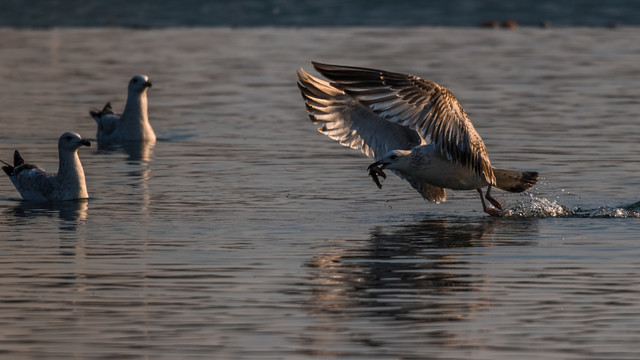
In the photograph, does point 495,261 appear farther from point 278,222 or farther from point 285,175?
point 285,175

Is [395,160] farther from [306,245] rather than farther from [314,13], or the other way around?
[314,13]

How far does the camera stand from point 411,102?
45.5 ft

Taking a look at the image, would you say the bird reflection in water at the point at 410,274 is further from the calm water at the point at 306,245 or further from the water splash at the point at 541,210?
the water splash at the point at 541,210

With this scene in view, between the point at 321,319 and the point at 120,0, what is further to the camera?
the point at 120,0

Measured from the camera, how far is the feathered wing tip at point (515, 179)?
1476cm

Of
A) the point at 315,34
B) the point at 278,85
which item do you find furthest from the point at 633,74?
the point at 315,34

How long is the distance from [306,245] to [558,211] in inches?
132

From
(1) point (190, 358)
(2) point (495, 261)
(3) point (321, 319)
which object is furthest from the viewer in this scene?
(2) point (495, 261)

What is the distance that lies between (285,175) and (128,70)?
18849mm

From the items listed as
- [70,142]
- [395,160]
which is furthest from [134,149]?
[395,160]

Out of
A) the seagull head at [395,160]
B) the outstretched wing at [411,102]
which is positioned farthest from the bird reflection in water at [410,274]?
the outstretched wing at [411,102]

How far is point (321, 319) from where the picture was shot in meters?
9.48

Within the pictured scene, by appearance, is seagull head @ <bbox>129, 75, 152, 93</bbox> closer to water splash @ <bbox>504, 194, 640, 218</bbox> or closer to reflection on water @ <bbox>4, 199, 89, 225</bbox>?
reflection on water @ <bbox>4, 199, 89, 225</bbox>

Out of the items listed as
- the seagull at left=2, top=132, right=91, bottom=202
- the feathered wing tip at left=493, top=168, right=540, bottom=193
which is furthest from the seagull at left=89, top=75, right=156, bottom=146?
the feathered wing tip at left=493, top=168, right=540, bottom=193
